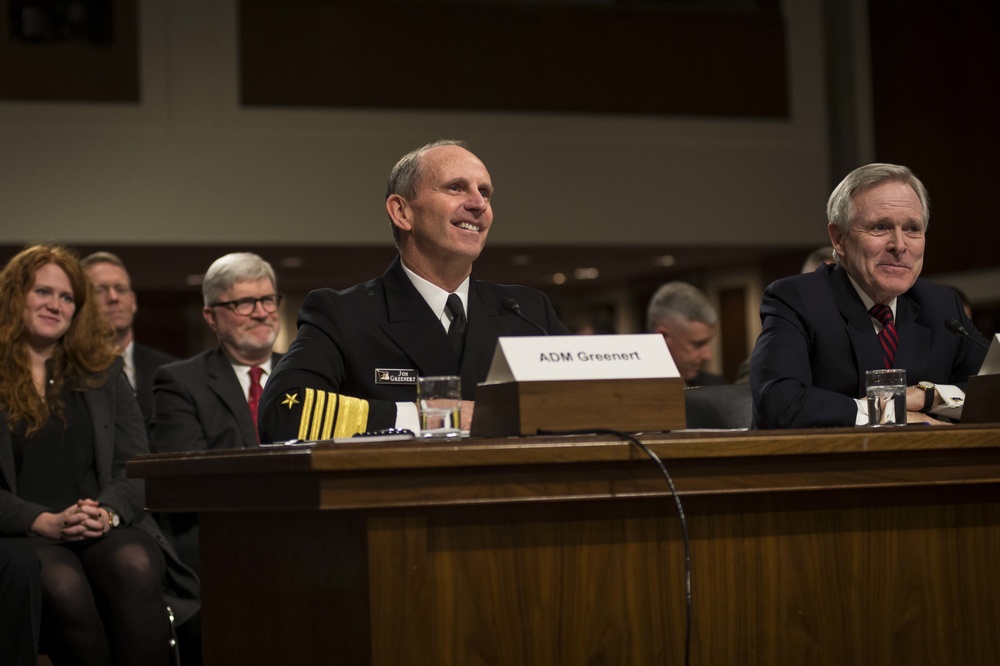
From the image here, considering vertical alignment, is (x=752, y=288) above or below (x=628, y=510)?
above

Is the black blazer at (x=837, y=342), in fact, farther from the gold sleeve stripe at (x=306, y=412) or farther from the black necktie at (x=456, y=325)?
the gold sleeve stripe at (x=306, y=412)

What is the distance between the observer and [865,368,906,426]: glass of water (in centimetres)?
209

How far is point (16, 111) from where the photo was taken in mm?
7613

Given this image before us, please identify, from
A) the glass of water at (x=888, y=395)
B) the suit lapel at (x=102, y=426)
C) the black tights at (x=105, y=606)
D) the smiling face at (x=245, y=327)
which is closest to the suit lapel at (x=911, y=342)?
the glass of water at (x=888, y=395)

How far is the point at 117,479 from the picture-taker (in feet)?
10.7

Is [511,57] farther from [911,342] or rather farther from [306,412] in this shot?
[306,412]

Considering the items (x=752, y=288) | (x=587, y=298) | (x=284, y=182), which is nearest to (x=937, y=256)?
(x=752, y=288)

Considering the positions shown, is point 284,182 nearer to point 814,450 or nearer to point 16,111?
point 16,111

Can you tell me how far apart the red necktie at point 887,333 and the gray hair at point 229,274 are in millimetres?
1941

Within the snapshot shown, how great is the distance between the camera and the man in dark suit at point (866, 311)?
8.33 feet

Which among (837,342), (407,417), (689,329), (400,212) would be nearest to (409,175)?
(400,212)

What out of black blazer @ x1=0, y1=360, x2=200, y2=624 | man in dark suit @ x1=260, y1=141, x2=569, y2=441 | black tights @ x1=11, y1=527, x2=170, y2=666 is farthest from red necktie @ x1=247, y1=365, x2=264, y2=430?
man in dark suit @ x1=260, y1=141, x2=569, y2=441

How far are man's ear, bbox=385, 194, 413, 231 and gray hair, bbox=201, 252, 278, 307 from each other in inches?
51.6

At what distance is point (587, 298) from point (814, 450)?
12.1 metres
